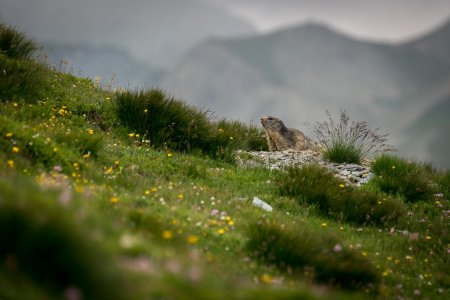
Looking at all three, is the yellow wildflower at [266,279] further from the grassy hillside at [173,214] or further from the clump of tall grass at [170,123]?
the clump of tall grass at [170,123]

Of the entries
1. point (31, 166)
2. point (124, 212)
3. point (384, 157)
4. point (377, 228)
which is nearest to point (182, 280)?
point (124, 212)

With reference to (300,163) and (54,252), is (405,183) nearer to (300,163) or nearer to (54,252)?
(300,163)

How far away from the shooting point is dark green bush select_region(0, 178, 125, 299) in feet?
10.5

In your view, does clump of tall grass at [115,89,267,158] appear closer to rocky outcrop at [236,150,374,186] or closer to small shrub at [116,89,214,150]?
small shrub at [116,89,214,150]

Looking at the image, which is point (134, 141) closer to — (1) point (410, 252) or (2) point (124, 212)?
(2) point (124, 212)

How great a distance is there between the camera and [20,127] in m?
8.19

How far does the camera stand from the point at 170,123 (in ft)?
40.0

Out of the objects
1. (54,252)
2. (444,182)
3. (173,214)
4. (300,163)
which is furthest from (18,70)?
(444,182)

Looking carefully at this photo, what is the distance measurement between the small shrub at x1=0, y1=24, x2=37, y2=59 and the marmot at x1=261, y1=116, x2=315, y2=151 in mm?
7262

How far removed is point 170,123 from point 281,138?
15.6 feet

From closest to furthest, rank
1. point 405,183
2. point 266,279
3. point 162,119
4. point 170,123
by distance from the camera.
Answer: point 266,279 < point 405,183 < point 162,119 < point 170,123

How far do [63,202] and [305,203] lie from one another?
5.79 m

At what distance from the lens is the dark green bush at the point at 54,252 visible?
125 inches

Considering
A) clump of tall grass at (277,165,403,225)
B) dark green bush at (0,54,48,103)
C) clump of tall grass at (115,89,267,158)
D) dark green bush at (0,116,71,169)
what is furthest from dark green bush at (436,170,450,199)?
dark green bush at (0,54,48,103)
